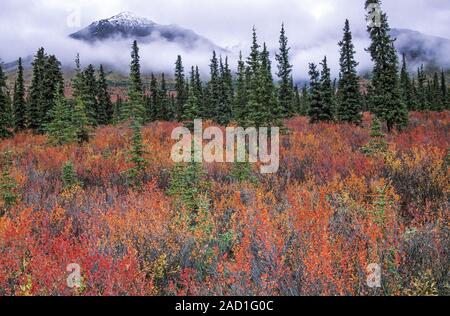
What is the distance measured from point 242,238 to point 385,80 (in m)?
21.8

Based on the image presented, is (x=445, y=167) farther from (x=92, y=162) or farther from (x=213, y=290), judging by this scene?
(x=92, y=162)

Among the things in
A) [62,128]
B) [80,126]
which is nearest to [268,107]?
[80,126]

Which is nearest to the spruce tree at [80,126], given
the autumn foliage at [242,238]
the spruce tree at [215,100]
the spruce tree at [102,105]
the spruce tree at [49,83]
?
the autumn foliage at [242,238]

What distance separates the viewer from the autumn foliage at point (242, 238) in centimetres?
433

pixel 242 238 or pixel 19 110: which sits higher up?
pixel 19 110

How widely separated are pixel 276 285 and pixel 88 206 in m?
5.50

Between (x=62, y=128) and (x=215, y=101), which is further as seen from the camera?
(x=215, y=101)

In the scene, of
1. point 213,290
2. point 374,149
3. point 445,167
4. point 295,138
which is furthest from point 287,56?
point 213,290

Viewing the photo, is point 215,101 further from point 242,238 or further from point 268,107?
point 242,238

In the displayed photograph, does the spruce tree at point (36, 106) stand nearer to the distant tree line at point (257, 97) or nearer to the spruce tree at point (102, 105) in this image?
the distant tree line at point (257, 97)

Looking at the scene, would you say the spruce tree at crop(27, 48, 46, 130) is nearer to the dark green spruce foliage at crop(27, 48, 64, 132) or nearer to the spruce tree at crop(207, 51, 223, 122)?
the dark green spruce foliage at crop(27, 48, 64, 132)

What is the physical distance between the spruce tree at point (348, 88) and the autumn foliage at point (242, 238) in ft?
55.4

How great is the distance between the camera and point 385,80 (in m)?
23.4
